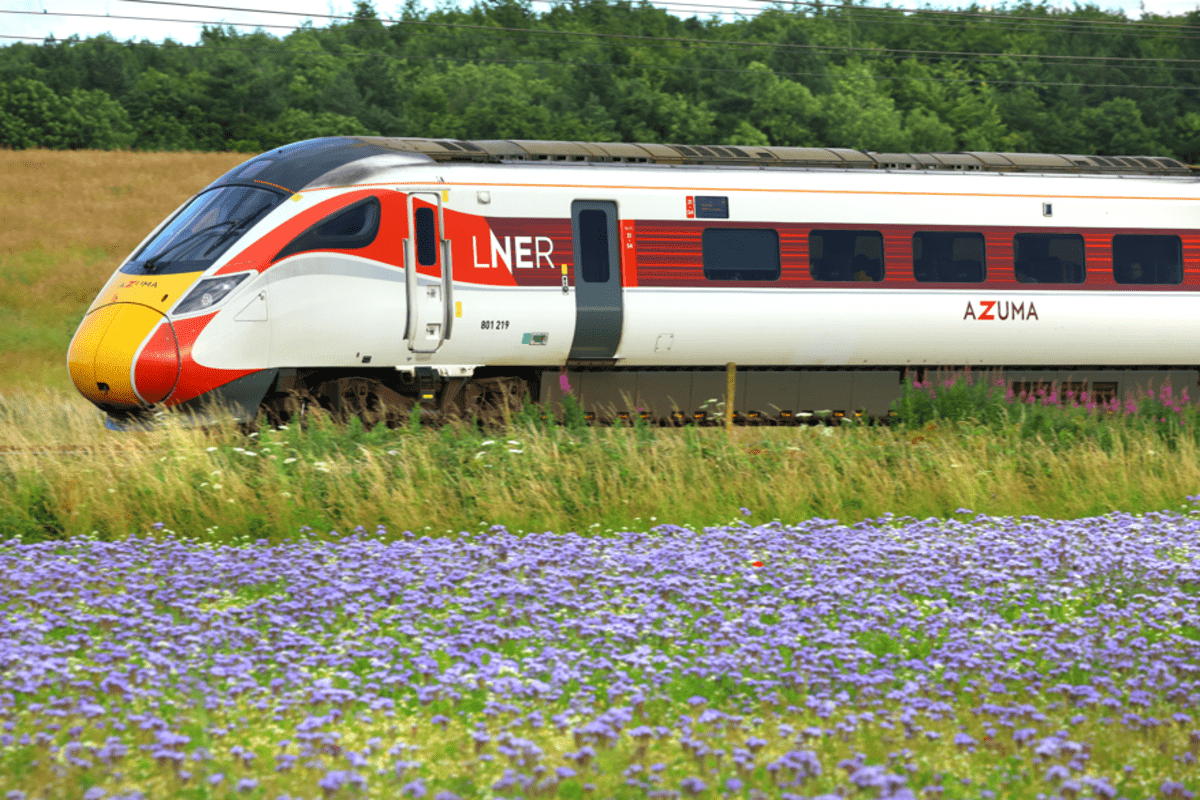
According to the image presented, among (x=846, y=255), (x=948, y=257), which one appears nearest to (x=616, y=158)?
(x=846, y=255)

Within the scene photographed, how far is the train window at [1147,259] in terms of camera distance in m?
15.7

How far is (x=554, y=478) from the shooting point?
9320 millimetres

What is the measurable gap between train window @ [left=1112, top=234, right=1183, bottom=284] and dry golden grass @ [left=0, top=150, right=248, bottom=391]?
14716 millimetres

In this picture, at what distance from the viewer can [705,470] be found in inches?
380

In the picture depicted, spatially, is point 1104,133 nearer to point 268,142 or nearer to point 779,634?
point 268,142

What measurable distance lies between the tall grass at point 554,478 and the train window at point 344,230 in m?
2.07

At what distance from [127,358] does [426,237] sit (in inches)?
120

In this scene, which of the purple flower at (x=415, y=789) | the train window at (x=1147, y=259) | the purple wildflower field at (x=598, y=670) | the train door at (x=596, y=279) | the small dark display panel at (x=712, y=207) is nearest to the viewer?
the purple flower at (x=415, y=789)

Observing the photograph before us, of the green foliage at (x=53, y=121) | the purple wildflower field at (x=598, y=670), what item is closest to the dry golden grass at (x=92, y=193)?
the green foliage at (x=53, y=121)

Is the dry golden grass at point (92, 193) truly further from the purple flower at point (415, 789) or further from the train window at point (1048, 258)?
the purple flower at point (415, 789)

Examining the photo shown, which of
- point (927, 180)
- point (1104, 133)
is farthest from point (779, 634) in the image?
point (1104, 133)

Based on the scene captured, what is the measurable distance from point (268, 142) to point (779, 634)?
57926 millimetres

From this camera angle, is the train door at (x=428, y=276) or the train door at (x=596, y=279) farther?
the train door at (x=596, y=279)

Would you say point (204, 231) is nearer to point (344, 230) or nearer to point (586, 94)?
point (344, 230)
